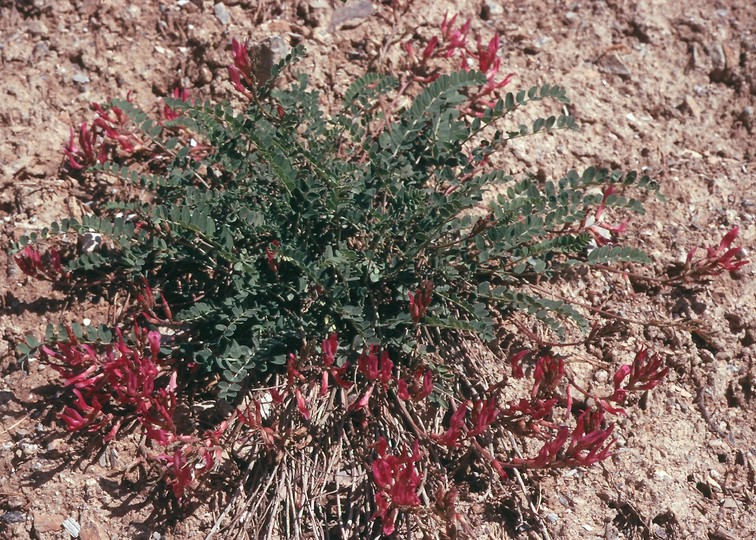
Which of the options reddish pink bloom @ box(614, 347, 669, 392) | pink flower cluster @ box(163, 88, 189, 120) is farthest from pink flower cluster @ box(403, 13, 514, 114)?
reddish pink bloom @ box(614, 347, 669, 392)

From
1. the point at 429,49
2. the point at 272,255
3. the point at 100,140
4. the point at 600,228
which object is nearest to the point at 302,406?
the point at 272,255

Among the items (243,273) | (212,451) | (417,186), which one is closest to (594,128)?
(417,186)

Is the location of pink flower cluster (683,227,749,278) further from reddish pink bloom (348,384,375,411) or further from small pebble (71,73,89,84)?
small pebble (71,73,89,84)

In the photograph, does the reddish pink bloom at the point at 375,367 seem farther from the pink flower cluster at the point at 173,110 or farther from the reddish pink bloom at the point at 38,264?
the pink flower cluster at the point at 173,110

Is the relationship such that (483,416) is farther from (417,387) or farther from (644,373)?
(644,373)

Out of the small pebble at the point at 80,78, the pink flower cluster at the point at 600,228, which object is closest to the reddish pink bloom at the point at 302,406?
the pink flower cluster at the point at 600,228

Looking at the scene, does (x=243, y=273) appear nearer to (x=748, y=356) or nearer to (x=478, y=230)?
(x=478, y=230)
